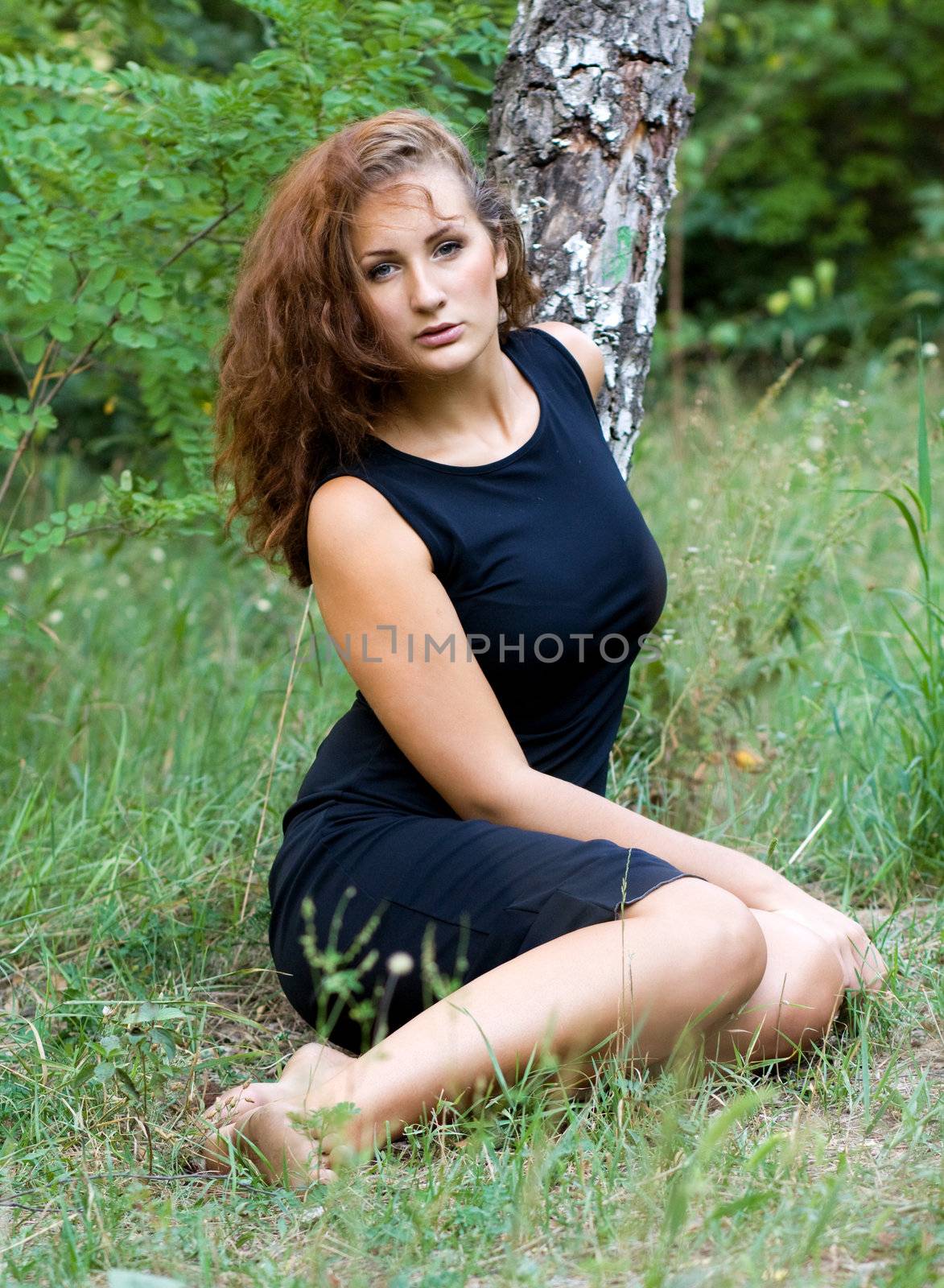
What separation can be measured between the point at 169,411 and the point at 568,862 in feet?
5.48

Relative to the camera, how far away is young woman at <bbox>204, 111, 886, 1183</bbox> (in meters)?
1.71

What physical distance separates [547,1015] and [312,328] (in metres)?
1.10

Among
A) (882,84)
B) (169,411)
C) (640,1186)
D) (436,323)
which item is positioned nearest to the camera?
(640,1186)

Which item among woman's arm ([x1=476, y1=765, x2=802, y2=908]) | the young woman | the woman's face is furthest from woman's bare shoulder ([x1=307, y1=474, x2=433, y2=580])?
woman's arm ([x1=476, y1=765, x2=802, y2=908])

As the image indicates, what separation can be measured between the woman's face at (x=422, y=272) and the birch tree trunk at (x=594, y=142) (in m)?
0.51

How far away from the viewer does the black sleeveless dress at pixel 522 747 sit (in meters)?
1.83

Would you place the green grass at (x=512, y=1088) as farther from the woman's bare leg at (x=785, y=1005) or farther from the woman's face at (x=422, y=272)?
the woman's face at (x=422, y=272)

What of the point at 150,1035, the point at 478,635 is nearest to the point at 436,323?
the point at 478,635

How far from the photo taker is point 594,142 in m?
2.46

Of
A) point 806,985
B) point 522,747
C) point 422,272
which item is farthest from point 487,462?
point 806,985

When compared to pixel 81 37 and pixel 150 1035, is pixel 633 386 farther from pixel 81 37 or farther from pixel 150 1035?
pixel 81 37

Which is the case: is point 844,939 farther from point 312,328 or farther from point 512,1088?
point 312,328

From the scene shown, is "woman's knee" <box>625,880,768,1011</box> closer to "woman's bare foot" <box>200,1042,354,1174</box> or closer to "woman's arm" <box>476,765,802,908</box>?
Answer: "woman's arm" <box>476,765,802,908</box>

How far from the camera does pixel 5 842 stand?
258 centimetres
